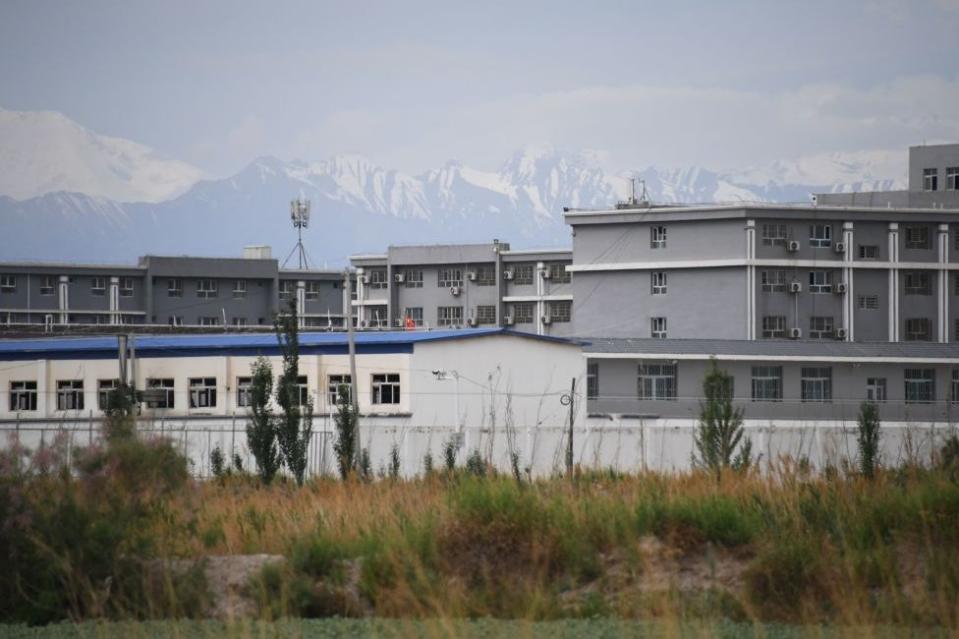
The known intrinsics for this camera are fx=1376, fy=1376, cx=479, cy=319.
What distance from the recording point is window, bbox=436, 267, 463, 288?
3044 inches

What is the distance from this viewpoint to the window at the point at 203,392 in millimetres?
43000

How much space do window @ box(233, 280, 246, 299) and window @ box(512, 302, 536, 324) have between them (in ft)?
55.0

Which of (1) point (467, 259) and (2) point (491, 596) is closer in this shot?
(2) point (491, 596)

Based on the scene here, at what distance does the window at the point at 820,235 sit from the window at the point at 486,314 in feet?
76.5

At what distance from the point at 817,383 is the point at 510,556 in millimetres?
37903

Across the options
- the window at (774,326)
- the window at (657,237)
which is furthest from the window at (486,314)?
the window at (774,326)

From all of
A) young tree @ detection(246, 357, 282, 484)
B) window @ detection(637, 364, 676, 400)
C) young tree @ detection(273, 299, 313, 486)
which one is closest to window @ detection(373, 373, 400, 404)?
young tree @ detection(273, 299, 313, 486)

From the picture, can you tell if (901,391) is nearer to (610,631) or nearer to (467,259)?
(467,259)

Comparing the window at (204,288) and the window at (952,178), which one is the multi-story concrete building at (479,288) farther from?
the window at (952,178)

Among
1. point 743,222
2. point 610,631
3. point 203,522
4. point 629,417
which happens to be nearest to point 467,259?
point 743,222

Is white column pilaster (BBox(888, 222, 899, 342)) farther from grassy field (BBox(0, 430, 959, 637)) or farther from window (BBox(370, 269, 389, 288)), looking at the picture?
grassy field (BBox(0, 430, 959, 637))

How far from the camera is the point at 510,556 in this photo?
1430cm

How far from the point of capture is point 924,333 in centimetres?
5828

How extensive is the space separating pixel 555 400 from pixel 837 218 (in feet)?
66.6
